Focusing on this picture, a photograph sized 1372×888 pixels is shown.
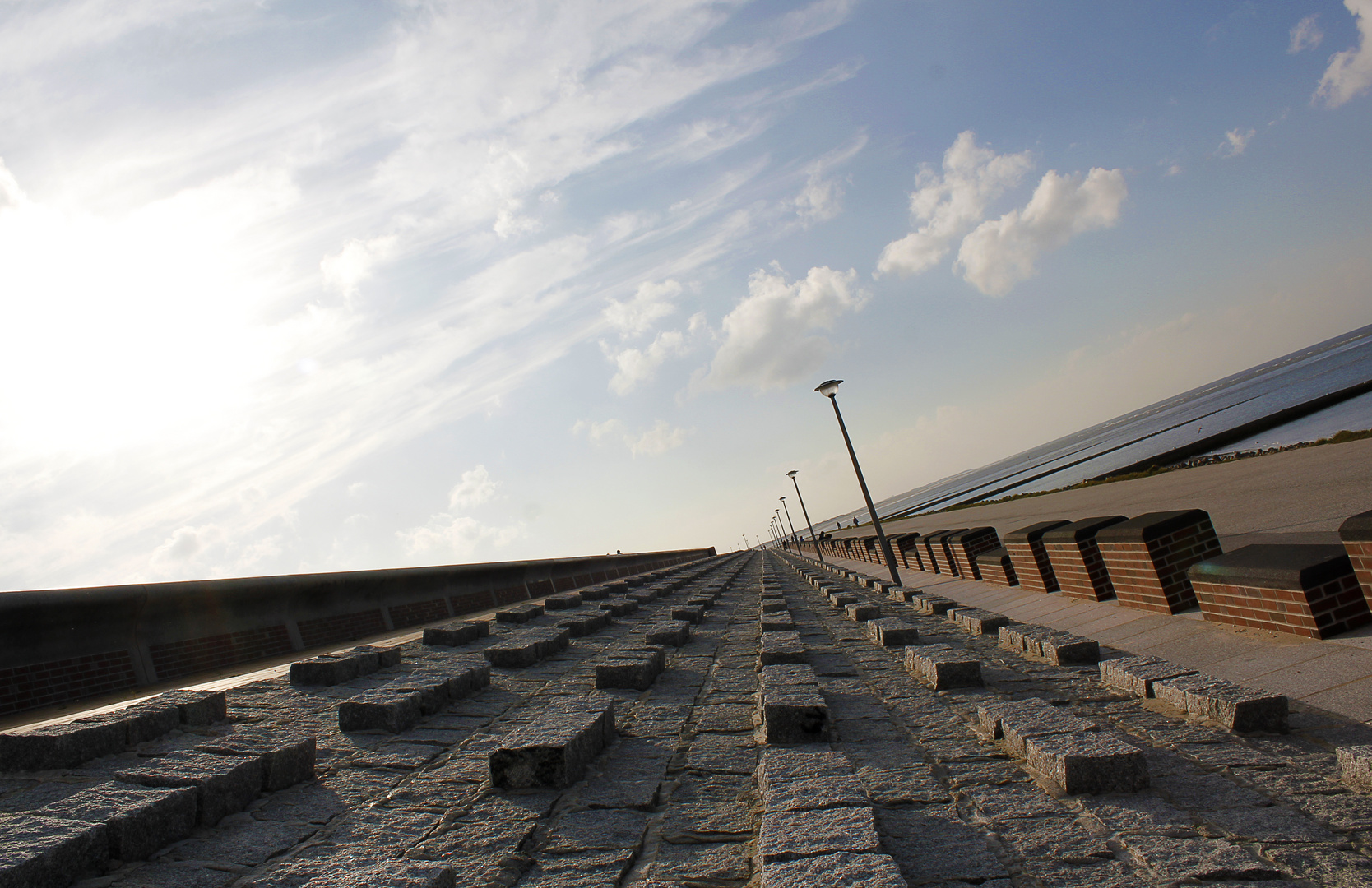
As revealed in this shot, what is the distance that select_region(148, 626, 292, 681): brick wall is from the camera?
5.47m

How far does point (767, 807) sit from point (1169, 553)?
5.48m

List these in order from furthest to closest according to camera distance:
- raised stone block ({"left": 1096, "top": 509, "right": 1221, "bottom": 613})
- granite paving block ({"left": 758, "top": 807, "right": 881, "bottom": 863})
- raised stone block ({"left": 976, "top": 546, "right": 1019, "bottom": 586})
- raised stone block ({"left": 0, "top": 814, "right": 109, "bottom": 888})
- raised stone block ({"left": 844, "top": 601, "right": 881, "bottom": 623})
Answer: raised stone block ({"left": 976, "top": 546, "right": 1019, "bottom": 586}), raised stone block ({"left": 844, "top": 601, "right": 881, "bottom": 623}), raised stone block ({"left": 1096, "top": 509, "right": 1221, "bottom": 613}), granite paving block ({"left": 758, "top": 807, "right": 881, "bottom": 863}), raised stone block ({"left": 0, "top": 814, "right": 109, "bottom": 888})

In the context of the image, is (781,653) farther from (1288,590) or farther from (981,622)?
(1288,590)

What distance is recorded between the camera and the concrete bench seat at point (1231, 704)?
125 inches

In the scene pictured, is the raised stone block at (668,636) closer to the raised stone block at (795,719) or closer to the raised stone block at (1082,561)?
the raised stone block at (795,719)

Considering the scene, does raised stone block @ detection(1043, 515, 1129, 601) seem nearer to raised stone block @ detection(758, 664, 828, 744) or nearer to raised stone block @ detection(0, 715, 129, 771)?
raised stone block @ detection(758, 664, 828, 744)

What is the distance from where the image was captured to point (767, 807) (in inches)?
104

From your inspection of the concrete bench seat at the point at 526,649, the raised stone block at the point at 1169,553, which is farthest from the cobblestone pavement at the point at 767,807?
the raised stone block at the point at 1169,553

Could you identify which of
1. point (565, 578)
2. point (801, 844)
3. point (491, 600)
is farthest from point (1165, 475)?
→ point (801, 844)

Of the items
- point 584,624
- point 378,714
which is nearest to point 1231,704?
point 378,714

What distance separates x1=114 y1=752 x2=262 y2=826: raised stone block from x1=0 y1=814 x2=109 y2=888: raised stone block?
0.35m

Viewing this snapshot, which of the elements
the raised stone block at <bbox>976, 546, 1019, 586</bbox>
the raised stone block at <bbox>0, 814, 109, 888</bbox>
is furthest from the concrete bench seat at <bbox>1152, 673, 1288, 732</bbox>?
the raised stone block at <bbox>976, 546, 1019, 586</bbox>

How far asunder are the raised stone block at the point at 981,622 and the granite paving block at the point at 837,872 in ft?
15.6

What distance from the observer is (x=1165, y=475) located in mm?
20125
